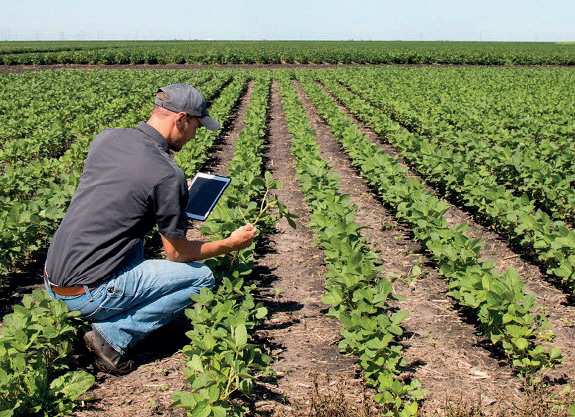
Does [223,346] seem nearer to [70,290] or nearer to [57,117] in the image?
[70,290]

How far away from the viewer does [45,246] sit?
5301 mm

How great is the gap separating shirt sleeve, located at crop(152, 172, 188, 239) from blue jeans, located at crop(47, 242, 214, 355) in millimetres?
355

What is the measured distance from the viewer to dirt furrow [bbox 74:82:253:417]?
2.95 meters

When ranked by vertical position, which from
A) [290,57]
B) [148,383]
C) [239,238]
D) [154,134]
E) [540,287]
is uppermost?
[290,57]

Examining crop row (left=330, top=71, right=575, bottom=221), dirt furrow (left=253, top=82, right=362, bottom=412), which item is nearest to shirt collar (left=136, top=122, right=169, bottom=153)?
dirt furrow (left=253, top=82, right=362, bottom=412)

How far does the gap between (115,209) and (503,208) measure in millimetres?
4132

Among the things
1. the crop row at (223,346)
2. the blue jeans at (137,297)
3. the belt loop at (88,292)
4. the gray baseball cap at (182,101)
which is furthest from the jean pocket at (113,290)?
the gray baseball cap at (182,101)

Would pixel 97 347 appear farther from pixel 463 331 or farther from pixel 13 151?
pixel 13 151

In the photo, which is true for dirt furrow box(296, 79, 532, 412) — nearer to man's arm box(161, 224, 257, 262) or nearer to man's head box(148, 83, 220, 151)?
man's arm box(161, 224, 257, 262)

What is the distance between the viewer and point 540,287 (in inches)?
183

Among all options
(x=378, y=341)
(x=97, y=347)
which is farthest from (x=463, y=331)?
(x=97, y=347)

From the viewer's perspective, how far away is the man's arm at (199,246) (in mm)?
3156

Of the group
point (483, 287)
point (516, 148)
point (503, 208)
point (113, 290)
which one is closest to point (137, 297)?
point (113, 290)

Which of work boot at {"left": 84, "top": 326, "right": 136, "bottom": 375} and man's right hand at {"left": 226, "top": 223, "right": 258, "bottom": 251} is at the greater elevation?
man's right hand at {"left": 226, "top": 223, "right": 258, "bottom": 251}
